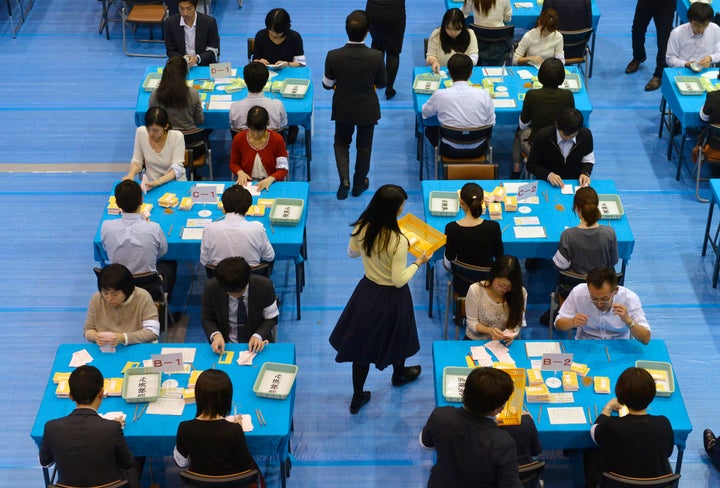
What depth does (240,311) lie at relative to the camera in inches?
239

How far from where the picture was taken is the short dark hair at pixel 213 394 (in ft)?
16.2

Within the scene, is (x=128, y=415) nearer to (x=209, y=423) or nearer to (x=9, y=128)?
(x=209, y=423)

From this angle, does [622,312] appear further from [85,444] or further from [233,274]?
[85,444]

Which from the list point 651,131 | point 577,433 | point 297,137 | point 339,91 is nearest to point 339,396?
point 577,433

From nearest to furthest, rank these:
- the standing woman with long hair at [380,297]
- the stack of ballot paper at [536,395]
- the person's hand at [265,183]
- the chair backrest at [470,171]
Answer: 1. the stack of ballot paper at [536,395]
2. the standing woman with long hair at [380,297]
3. the person's hand at [265,183]
4. the chair backrest at [470,171]

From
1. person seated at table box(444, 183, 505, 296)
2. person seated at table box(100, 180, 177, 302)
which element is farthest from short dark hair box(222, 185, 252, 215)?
person seated at table box(444, 183, 505, 296)

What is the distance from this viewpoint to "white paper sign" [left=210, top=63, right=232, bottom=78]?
883 cm

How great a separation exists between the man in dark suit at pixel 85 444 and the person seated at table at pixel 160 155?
8.64 ft

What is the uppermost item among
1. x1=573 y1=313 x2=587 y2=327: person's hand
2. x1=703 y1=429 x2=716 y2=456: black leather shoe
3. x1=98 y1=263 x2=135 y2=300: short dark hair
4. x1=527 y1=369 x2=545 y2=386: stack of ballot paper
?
x1=98 y1=263 x2=135 y2=300: short dark hair

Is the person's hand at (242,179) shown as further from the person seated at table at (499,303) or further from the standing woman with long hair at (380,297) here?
the person seated at table at (499,303)

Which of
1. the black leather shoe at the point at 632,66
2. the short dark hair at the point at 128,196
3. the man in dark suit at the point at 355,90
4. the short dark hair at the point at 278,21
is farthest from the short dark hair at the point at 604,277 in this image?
the black leather shoe at the point at 632,66

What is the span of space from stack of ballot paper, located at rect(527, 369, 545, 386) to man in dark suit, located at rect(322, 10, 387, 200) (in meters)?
3.33

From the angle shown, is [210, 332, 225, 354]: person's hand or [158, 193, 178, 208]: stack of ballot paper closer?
[210, 332, 225, 354]: person's hand

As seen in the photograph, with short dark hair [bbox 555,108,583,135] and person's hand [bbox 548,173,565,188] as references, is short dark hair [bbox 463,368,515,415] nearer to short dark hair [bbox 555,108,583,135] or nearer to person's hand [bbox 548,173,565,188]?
person's hand [bbox 548,173,565,188]
